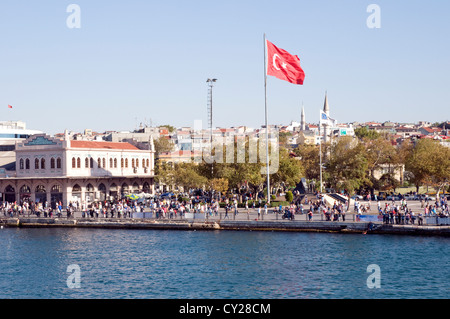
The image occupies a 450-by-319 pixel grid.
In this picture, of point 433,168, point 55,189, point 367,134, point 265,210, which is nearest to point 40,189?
point 55,189

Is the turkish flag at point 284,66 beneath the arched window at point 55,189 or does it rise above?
above

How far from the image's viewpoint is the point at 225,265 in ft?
99.7

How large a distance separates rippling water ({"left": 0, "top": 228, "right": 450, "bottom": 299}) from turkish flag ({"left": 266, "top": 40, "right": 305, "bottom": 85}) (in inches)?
Result: 393

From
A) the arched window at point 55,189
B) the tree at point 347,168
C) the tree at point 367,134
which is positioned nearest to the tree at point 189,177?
the arched window at point 55,189

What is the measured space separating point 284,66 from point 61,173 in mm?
27169

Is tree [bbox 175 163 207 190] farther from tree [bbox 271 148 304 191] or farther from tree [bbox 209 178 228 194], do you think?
tree [bbox 271 148 304 191]

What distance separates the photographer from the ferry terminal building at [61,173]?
186 feet

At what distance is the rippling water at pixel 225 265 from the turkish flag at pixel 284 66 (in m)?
9.99

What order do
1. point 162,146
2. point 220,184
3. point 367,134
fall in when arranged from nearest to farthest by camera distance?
point 220,184 → point 162,146 → point 367,134

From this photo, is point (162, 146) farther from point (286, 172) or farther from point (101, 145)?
point (286, 172)

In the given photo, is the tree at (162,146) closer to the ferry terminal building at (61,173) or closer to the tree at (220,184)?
the ferry terminal building at (61,173)

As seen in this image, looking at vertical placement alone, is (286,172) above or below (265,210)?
above
